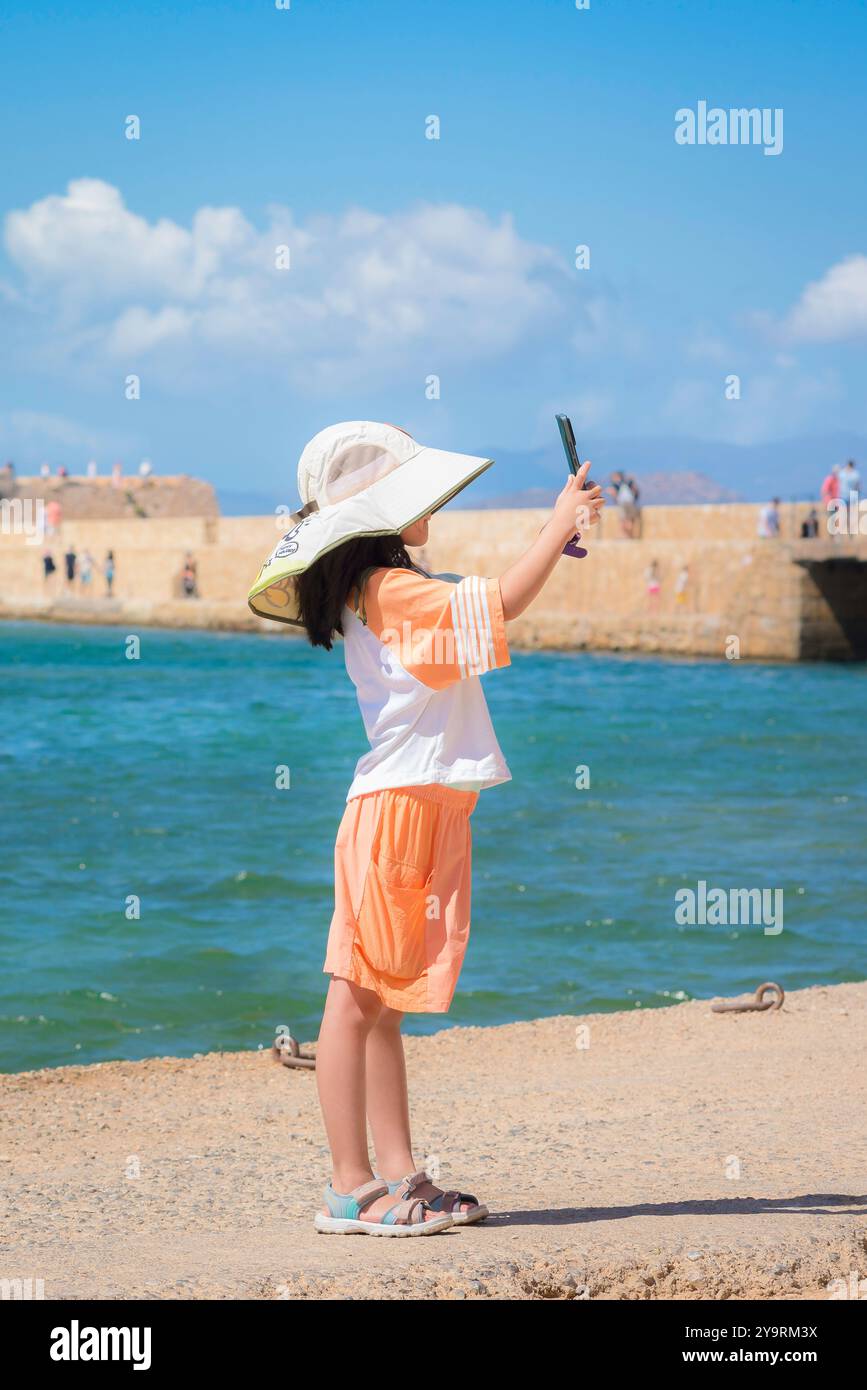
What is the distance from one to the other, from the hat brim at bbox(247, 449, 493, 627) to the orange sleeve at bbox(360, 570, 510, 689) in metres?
0.12

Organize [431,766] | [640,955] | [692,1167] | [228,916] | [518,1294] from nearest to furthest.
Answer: [518,1294] → [431,766] → [692,1167] → [640,955] → [228,916]

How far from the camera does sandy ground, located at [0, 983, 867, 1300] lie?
3.58 metres

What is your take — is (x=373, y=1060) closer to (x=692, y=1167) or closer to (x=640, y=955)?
(x=692, y=1167)

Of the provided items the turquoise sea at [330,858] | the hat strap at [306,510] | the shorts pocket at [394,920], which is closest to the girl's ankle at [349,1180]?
the shorts pocket at [394,920]

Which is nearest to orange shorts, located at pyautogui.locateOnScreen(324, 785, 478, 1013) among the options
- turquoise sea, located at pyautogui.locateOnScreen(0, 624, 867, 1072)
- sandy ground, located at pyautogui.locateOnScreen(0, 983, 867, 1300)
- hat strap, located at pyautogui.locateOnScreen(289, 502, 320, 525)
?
sandy ground, located at pyautogui.locateOnScreen(0, 983, 867, 1300)

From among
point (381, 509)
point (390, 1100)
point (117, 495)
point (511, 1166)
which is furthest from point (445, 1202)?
point (117, 495)

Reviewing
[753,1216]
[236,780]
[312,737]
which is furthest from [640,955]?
[312,737]

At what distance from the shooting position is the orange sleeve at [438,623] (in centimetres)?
368

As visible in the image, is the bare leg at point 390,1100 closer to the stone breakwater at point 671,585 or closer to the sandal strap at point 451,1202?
the sandal strap at point 451,1202

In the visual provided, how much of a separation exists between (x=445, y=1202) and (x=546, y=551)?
148 centimetres

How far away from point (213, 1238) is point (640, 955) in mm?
6358

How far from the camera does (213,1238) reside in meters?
3.98

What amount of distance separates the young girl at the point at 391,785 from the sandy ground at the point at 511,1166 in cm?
21

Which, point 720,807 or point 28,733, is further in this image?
point 28,733
